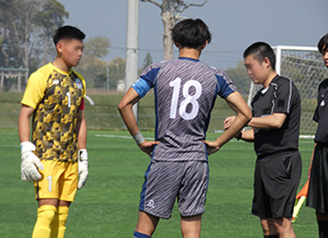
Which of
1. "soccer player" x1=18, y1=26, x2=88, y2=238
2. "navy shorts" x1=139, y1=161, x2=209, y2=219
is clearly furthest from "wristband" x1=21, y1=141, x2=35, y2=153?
"navy shorts" x1=139, y1=161, x2=209, y2=219

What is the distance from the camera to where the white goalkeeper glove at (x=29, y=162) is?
5039 mm

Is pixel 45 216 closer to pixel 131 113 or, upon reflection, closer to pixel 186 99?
pixel 131 113

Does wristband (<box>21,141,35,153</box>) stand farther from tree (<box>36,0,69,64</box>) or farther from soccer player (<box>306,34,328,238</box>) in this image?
tree (<box>36,0,69,64</box>)

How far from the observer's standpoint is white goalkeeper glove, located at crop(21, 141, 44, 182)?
16.5ft

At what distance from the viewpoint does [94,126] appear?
29.9 meters

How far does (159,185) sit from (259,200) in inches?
57.0

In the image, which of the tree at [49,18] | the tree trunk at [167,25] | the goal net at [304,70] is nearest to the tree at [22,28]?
the tree at [49,18]

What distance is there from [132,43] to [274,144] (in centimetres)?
2387

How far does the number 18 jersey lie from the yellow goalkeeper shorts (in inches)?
46.3

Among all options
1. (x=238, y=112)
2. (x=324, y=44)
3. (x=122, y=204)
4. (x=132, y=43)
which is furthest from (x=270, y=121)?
(x=132, y=43)

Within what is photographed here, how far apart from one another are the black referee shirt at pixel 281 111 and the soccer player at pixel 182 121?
3.03 feet

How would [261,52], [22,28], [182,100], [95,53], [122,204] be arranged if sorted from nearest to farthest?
1. [182,100]
2. [261,52]
3. [122,204]
4. [22,28]
5. [95,53]

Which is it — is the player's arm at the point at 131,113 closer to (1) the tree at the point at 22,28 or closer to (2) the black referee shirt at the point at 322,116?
(2) the black referee shirt at the point at 322,116

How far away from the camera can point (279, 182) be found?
5.40m
